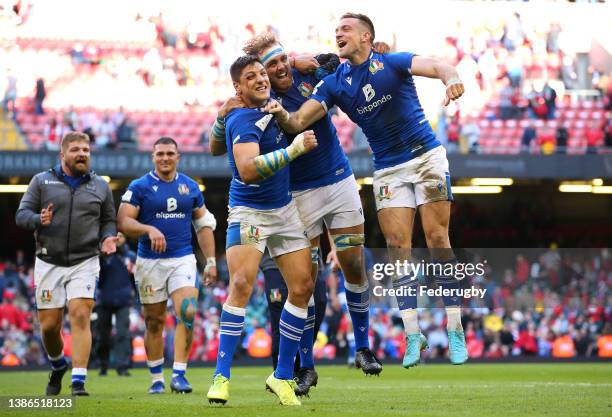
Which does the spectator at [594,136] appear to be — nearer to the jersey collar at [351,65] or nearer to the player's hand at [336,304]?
the player's hand at [336,304]

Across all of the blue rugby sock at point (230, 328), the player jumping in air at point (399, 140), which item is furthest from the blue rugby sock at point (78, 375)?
the player jumping in air at point (399, 140)

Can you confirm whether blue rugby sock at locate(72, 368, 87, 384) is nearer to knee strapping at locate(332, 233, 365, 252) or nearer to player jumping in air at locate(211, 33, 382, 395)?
player jumping in air at locate(211, 33, 382, 395)

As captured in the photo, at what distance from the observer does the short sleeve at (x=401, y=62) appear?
9.32 metres

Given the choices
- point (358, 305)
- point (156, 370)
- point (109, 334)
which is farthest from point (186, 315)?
point (109, 334)

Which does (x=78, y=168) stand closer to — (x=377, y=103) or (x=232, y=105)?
(x=232, y=105)

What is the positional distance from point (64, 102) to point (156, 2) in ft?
13.7

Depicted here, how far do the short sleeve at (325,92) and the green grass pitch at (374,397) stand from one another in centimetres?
250

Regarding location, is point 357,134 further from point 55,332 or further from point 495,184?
point 55,332

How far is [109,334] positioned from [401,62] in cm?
904

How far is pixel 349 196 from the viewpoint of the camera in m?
9.63

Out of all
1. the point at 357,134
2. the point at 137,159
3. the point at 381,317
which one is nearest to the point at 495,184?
the point at 357,134

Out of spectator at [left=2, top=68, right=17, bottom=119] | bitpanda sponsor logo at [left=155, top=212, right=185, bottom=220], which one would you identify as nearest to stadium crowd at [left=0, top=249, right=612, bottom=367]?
spectator at [left=2, top=68, right=17, bottom=119]

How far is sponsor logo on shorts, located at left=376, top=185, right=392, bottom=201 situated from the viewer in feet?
31.7

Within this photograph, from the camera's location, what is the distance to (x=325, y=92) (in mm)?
9398
